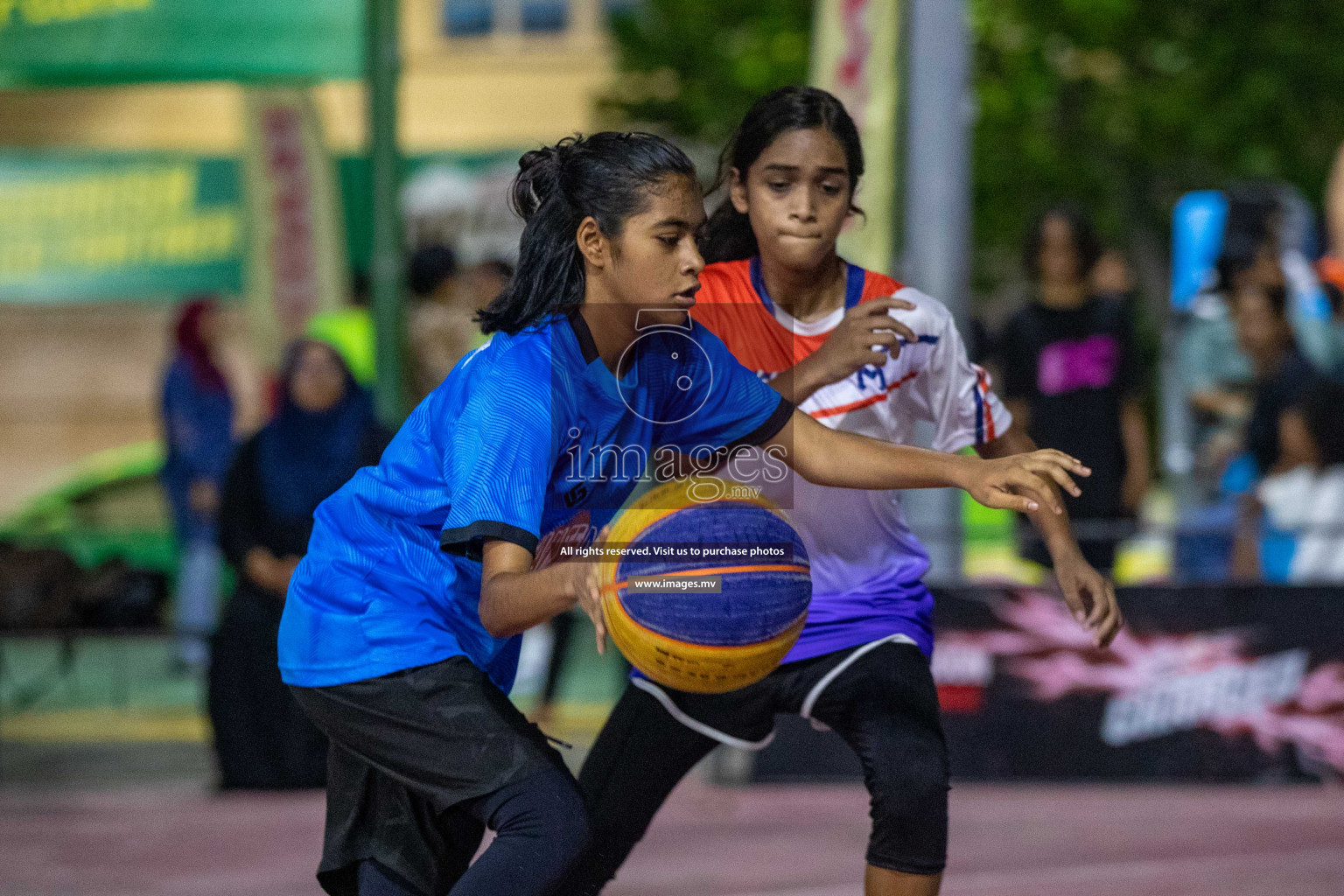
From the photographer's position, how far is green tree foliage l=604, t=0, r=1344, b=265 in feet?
67.4

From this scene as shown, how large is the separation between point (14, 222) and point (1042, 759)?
515 inches

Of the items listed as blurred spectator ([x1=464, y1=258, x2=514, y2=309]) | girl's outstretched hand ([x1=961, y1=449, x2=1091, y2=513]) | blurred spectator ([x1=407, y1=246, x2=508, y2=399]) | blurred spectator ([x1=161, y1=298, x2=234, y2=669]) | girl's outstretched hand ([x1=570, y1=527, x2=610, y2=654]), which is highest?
girl's outstretched hand ([x1=961, y1=449, x2=1091, y2=513])

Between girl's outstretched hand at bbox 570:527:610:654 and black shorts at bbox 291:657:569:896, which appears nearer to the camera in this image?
girl's outstretched hand at bbox 570:527:610:654

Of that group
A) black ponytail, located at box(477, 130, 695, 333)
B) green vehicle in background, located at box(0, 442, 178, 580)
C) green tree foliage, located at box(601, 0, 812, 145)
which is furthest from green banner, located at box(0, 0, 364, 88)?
green tree foliage, located at box(601, 0, 812, 145)

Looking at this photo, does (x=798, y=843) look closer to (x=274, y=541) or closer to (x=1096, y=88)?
(x=274, y=541)

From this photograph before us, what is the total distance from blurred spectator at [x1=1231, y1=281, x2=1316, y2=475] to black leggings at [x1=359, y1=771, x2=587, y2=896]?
221 inches

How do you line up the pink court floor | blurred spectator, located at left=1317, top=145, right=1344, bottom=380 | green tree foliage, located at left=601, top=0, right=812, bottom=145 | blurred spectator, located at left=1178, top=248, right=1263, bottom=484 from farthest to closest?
1. green tree foliage, located at left=601, top=0, right=812, bottom=145
2. blurred spectator, located at left=1178, top=248, right=1263, bottom=484
3. blurred spectator, located at left=1317, top=145, right=1344, bottom=380
4. the pink court floor

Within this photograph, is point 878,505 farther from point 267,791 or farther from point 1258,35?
point 1258,35

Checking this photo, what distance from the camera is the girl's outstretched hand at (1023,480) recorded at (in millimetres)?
3283

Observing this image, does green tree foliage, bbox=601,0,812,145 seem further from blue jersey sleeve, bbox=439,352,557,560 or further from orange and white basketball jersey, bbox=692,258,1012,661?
blue jersey sleeve, bbox=439,352,557,560

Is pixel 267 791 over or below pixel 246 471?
below

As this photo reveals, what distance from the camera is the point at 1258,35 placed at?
67.4 feet

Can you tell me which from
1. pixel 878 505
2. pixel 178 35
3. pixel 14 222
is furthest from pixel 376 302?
pixel 14 222

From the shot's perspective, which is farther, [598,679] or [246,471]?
[598,679]
